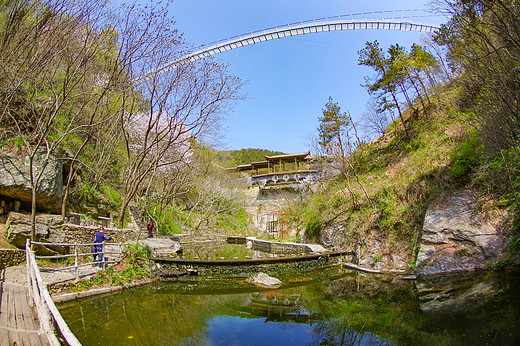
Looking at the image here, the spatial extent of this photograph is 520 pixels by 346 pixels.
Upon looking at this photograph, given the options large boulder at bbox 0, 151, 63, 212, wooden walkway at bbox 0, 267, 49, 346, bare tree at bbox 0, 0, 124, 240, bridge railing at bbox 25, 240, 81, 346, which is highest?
bare tree at bbox 0, 0, 124, 240

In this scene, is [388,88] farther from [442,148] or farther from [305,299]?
[305,299]

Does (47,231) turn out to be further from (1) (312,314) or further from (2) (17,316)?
(1) (312,314)

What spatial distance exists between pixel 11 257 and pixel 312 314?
7929mm

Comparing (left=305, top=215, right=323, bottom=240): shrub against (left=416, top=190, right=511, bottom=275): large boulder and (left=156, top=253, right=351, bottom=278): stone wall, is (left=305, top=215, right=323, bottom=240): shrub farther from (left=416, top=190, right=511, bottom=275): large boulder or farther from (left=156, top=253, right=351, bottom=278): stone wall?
(left=416, top=190, right=511, bottom=275): large boulder

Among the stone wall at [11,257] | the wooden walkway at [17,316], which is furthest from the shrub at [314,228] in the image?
the wooden walkway at [17,316]

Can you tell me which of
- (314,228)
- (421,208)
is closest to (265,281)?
(421,208)

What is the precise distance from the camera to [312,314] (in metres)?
6.48

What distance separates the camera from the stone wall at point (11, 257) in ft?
24.5

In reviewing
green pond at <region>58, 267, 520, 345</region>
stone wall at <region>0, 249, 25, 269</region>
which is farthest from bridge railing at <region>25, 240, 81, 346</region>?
stone wall at <region>0, 249, 25, 269</region>

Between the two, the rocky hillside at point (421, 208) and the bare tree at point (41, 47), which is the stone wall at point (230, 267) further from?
the bare tree at point (41, 47)

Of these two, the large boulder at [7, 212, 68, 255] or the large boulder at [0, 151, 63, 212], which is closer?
the large boulder at [7, 212, 68, 255]

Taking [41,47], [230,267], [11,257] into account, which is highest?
[41,47]

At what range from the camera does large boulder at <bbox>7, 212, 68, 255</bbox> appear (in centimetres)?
810

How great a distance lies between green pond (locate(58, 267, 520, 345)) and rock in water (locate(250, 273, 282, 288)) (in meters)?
0.30
